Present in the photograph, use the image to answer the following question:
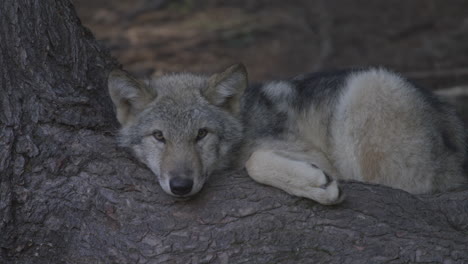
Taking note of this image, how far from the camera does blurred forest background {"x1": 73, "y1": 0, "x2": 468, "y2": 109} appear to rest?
32.9ft

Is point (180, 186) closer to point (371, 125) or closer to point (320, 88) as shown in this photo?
point (371, 125)

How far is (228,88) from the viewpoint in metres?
4.81

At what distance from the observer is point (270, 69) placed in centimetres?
1005

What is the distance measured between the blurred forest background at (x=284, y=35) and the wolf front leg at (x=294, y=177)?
5.63 meters

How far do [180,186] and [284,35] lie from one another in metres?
7.73

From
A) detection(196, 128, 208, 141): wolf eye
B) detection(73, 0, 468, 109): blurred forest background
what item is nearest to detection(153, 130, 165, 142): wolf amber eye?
detection(196, 128, 208, 141): wolf eye

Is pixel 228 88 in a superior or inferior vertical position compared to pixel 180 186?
superior

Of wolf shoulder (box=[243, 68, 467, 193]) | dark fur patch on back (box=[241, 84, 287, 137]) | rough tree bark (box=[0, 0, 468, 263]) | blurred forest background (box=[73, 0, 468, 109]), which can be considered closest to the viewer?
rough tree bark (box=[0, 0, 468, 263])

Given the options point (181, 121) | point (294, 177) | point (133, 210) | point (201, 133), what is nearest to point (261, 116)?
point (201, 133)

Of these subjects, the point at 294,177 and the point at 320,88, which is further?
the point at 320,88

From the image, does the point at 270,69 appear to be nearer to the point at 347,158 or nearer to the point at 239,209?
the point at 347,158

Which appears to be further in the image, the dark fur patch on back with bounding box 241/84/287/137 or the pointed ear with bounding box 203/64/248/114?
the dark fur patch on back with bounding box 241/84/287/137

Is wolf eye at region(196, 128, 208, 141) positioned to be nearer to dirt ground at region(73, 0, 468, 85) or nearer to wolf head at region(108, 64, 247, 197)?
wolf head at region(108, 64, 247, 197)

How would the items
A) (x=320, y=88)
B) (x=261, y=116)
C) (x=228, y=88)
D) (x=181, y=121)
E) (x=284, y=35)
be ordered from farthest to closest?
(x=284, y=35), (x=320, y=88), (x=261, y=116), (x=228, y=88), (x=181, y=121)
